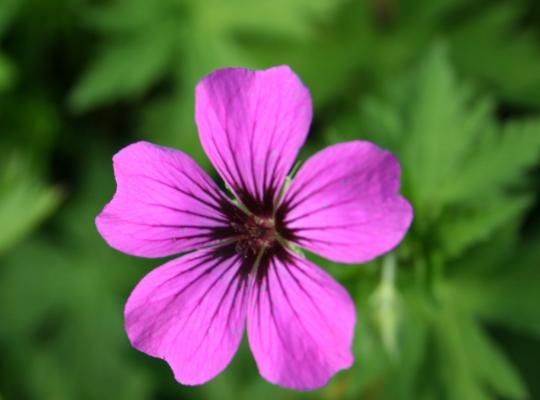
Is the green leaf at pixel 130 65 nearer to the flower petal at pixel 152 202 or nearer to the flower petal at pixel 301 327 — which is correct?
the flower petal at pixel 152 202

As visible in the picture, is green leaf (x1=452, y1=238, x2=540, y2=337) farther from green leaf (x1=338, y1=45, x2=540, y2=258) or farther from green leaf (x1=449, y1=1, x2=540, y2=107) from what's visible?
green leaf (x1=449, y1=1, x2=540, y2=107)

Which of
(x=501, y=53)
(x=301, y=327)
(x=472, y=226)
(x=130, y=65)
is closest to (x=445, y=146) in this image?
(x=472, y=226)

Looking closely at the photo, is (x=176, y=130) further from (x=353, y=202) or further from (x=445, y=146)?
(x=353, y=202)

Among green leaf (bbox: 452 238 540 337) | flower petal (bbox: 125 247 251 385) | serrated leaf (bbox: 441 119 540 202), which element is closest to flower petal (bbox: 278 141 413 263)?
flower petal (bbox: 125 247 251 385)

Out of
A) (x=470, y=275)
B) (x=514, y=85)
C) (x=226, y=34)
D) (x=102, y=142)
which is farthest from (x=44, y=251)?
(x=514, y=85)

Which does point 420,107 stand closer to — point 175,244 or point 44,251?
point 175,244

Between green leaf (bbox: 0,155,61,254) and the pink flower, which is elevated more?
the pink flower

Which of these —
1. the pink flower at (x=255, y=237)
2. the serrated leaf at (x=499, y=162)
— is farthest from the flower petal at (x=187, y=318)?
the serrated leaf at (x=499, y=162)

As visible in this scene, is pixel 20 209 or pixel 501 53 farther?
pixel 501 53
